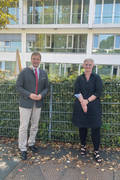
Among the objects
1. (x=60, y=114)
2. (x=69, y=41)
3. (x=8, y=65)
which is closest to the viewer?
(x=60, y=114)

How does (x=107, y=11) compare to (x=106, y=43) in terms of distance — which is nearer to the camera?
(x=107, y=11)

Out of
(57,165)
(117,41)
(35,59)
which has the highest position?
(117,41)

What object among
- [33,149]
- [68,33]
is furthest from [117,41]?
[33,149]

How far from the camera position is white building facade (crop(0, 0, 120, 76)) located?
571 inches

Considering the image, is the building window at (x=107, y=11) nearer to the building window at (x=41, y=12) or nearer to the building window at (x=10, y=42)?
the building window at (x=41, y=12)

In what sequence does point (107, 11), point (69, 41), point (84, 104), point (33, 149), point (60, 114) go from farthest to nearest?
point (69, 41), point (107, 11), point (60, 114), point (33, 149), point (84, 104)

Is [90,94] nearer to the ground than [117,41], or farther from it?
nearer to the ground

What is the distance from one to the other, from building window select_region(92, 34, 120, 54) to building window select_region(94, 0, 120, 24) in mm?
1356

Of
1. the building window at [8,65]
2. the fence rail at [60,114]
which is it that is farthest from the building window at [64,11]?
the fence rail at [60,114]

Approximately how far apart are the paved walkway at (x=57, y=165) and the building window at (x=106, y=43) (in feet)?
43.3

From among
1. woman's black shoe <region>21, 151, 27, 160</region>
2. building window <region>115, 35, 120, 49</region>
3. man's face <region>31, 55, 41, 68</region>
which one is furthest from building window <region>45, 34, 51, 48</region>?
woman's black shoe <region>21, 151, 27, 160</region>

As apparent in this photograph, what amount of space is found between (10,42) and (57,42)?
5.22 meters

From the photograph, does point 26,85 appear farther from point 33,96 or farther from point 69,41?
point 69,41

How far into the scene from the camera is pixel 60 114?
3357 mm
